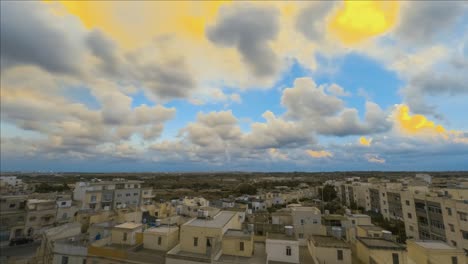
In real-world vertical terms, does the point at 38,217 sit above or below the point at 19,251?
above

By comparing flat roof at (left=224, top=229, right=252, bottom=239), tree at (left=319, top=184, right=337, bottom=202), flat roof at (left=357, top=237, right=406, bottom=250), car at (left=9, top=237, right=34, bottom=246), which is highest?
flat roof at (left=224, top=229, right=252, bottom=239)

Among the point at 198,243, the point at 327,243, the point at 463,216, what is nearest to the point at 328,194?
the point at 463,216

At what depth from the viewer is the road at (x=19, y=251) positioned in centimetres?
4062

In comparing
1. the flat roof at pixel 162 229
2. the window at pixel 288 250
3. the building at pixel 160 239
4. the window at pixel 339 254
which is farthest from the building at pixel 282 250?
the flat roof at pixel 162 229

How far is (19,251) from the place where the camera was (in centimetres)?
4234

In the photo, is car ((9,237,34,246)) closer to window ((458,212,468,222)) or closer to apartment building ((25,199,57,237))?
apartment building ((25,199,57,237))

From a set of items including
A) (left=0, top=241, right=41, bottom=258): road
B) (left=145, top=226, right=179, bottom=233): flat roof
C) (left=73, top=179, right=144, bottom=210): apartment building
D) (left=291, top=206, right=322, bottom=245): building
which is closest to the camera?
(left=145, top=226, right=179, bottom=233): flat roof

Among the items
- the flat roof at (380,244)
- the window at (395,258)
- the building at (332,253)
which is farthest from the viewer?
the building at (332,253)

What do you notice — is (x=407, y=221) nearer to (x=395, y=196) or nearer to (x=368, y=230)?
(x=395, y=196)

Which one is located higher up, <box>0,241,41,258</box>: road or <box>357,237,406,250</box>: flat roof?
<box>357,237,406,250</box>: flat roof

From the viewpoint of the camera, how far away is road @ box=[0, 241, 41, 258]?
133ft

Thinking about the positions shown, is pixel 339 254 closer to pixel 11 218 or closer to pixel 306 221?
pixel 306 221

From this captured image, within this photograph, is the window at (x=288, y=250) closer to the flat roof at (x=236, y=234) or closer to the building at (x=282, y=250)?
the building at (x=282, y=250)

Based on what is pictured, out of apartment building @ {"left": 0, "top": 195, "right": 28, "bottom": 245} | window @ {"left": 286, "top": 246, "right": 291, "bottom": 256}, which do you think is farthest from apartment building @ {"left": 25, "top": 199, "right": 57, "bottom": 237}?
window @ {"left": 286, "top": 246, "right": 291, "bottom": 256}
